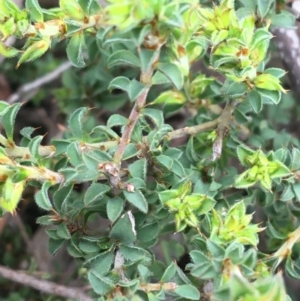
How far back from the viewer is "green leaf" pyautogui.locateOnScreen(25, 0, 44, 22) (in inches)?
45.6

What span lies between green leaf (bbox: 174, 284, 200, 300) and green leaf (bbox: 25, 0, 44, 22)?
671 mm

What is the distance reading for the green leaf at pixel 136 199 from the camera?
→ 1037 millimetres

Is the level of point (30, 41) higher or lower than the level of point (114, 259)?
higher

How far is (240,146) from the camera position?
1256 millimetres

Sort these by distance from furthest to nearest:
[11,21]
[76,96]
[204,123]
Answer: [76,96] < [204,123] < [11,21]

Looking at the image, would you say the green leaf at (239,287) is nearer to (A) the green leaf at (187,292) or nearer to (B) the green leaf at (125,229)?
(A) the green leaf at (187,292)

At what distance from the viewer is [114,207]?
3.55 feet

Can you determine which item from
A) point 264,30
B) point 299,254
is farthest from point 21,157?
point 299,254

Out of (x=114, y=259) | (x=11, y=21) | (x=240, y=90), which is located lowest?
(x=114, y=259)

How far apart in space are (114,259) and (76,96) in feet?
2.92

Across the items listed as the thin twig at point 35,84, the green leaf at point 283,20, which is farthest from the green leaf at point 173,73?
the thin twig at point 35,84

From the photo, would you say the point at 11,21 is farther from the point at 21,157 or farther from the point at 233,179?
the point at 233,179

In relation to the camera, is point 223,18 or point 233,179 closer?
point 223,18

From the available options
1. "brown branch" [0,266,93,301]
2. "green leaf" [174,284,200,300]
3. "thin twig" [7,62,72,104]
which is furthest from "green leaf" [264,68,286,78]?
"thin twig" [7,62,72,104]
